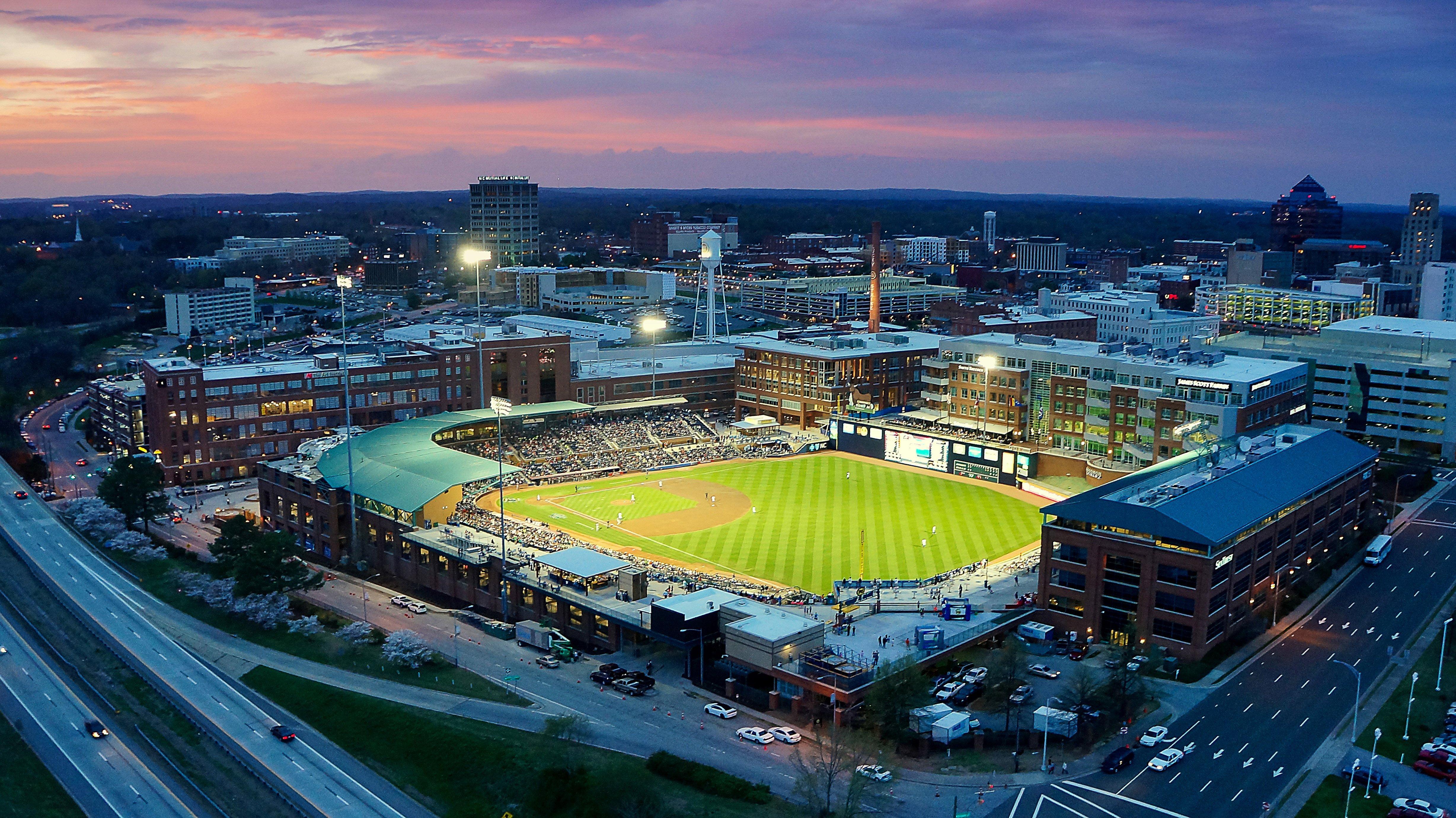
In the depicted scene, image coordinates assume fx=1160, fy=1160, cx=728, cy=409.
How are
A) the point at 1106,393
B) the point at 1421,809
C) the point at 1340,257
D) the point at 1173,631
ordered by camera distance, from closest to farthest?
1. the point at 1421,809
2. the point at 1173,631
3. the point at 1106,393
4. the point at 1340,257

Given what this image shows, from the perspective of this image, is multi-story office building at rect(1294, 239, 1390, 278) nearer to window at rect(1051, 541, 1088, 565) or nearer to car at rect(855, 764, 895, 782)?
window at rect(1051, 541, 1088, 565)

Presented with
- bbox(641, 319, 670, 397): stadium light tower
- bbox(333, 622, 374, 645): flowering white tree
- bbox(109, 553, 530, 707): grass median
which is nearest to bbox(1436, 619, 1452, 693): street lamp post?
bbox(109, 553, 530, 707): grass median

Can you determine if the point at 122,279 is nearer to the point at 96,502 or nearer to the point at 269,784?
the point at 96,502

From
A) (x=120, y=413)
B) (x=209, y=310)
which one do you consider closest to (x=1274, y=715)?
(x=120, y=413)

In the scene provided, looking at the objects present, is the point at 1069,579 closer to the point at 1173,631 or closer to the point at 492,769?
the point at 1173,631

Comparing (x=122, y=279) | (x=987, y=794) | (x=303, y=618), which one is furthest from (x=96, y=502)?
(x=122, y=279)

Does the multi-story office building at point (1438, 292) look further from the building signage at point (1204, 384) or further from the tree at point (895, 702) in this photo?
the tree at point (895, 702)
